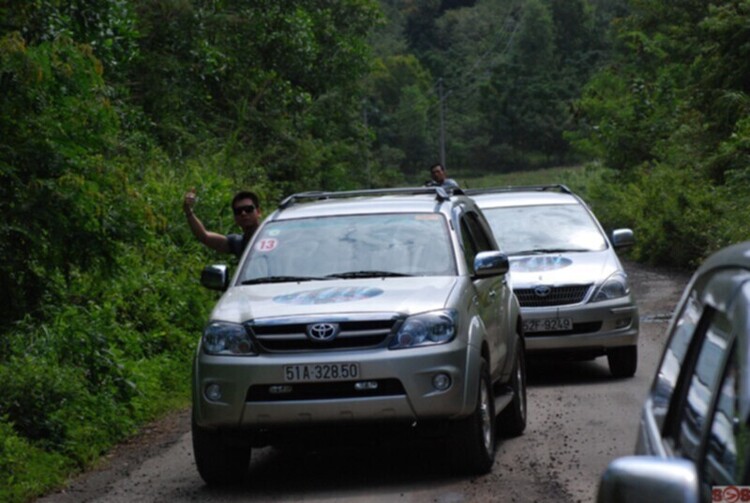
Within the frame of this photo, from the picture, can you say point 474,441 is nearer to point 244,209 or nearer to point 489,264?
point 489,264

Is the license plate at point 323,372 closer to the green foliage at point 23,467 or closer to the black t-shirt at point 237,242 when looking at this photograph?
the green foliage at point 23,467

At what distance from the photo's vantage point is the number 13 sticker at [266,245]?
995cm

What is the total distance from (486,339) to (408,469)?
0.96m

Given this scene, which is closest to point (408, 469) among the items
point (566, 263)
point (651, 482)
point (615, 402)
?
point (615, 402)

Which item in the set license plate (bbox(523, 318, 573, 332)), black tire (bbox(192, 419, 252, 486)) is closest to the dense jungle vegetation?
black tire (bbox(192, 419, 252, 486))

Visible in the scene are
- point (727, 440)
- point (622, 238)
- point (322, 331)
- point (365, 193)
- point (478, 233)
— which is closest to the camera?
point (727, 440)

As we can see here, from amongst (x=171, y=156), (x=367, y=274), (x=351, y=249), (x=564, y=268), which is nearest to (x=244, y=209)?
(x=351, y=249)

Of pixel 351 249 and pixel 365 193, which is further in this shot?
pixel 365 193

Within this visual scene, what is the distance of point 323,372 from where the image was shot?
847cm

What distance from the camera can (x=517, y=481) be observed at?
28.4 feet

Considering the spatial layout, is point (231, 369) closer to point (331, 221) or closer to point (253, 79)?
point (331, 221)

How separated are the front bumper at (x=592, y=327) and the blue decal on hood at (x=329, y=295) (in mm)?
4694

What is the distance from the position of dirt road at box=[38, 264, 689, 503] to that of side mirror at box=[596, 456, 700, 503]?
519cm

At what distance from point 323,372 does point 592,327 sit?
5529mm
